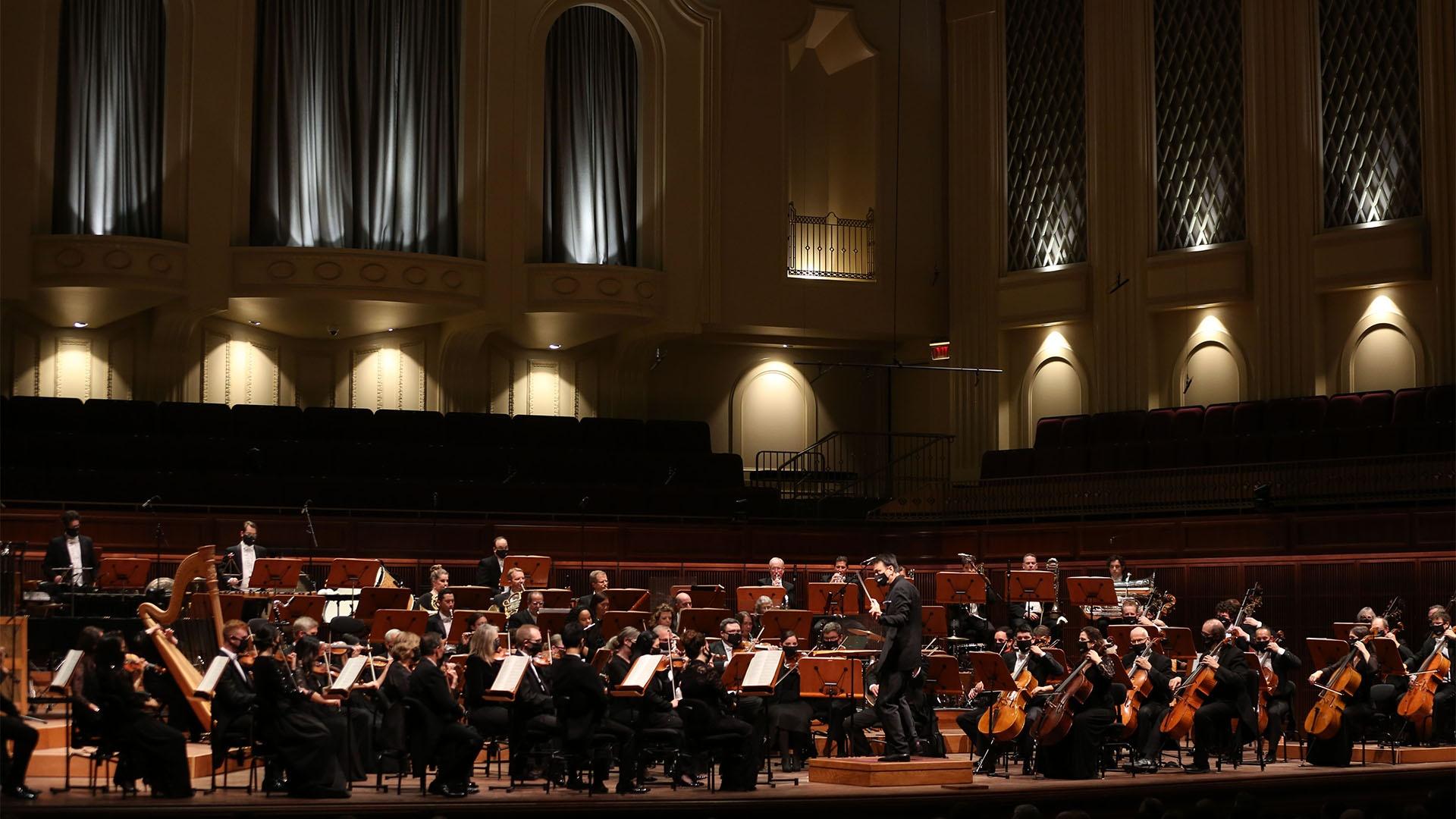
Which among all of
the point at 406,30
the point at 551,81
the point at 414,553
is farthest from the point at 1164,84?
the point at 414,553

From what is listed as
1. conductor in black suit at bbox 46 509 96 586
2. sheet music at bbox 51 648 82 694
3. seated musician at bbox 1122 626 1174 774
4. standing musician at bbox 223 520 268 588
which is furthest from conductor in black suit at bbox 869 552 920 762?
conductor in black suit at bbox 46 509 96 586

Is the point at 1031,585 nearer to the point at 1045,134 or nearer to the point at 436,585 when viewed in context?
the point at 436,585

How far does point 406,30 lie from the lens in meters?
19.9

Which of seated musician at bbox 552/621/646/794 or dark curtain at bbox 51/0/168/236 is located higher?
dark curtain at bbox 51/0/168/236

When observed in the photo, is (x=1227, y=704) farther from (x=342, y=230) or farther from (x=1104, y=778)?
(x=342, y=230)

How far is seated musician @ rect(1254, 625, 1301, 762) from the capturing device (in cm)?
1335

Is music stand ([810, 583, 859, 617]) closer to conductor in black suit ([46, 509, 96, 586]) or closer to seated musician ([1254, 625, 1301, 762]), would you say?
seated musician ([1254, 625, 1301, 762])

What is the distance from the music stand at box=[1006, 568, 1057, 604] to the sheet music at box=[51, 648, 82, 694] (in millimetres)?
7677

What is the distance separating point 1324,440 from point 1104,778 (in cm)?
689

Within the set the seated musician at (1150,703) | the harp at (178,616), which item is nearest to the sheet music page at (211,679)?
the harp at (178,616)

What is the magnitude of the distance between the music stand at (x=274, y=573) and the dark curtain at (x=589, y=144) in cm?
743

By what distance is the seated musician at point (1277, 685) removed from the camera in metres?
13.4

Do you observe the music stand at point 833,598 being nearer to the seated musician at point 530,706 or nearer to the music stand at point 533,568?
the music stand at point 533,568

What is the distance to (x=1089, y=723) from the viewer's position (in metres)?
12.0
